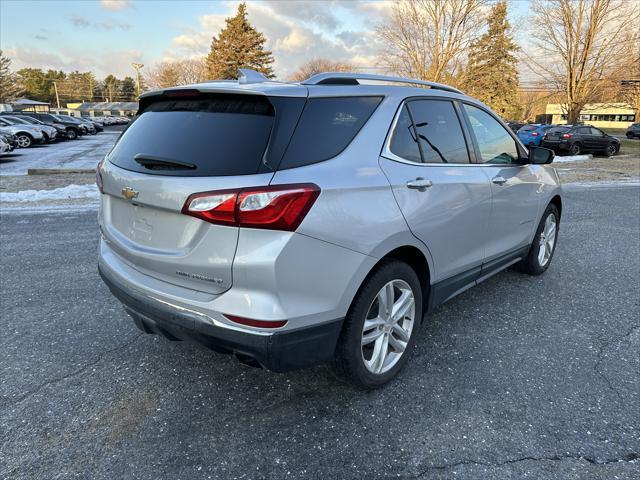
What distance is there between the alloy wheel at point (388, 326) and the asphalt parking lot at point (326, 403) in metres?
0.20

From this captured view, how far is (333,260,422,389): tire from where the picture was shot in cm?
241

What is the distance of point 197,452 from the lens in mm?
2213

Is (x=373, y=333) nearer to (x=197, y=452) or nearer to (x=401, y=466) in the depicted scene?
(x=401, y=466)

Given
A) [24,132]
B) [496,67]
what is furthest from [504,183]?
[496,67]

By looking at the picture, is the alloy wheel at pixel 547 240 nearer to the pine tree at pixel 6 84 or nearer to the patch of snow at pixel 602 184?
the patch of snow at pixel 602 184

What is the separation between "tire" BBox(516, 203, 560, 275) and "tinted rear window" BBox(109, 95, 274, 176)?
132 inches

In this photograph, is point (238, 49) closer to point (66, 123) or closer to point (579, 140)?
point (66, 123)

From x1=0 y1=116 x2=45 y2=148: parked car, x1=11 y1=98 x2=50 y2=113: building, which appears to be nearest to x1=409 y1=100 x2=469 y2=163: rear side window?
x1=0 y1=116 x2=45 y2=148: parked car

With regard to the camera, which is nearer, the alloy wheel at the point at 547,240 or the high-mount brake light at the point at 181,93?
the high-mount brake light at the point at 181,93

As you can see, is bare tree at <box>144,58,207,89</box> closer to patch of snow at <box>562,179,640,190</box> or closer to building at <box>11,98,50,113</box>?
building at <box>11,98,50,113</box>

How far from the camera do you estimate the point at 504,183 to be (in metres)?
3.60

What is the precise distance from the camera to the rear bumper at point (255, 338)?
208 cm

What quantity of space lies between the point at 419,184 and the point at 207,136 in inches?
48.7

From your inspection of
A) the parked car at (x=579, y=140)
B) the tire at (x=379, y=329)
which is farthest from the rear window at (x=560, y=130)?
the tire at (x=379, y=329)
